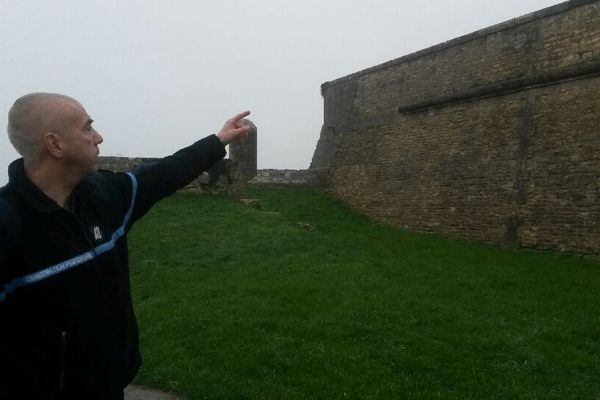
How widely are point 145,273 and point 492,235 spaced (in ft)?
28.2

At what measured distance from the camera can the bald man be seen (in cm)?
194

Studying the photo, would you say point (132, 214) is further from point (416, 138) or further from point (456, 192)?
point (416, 138)

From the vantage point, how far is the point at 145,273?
9.89m

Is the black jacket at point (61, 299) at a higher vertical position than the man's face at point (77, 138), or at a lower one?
lower

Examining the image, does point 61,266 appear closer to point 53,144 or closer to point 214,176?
point 53,144

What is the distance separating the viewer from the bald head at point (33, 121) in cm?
211

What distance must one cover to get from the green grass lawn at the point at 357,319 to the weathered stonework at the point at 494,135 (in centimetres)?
125

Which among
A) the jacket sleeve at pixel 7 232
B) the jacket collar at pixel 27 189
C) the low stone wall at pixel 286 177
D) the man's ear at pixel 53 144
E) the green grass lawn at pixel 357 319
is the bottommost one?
the green grass lawn at pixel 357 319

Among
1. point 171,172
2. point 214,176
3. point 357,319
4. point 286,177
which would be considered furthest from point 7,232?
point 286,177

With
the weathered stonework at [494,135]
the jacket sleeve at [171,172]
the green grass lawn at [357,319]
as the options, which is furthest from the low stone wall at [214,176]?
the jacket sleeve at [171,172]

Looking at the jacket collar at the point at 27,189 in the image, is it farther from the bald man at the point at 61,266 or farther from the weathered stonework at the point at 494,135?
the weathered stonework at the point at 494,135

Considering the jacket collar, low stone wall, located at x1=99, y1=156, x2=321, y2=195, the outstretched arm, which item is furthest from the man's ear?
low stone wall, located at x1=99, y1=156, x2=321, y2=195

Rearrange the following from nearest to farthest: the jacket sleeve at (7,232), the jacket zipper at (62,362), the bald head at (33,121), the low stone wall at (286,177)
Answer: the jacket sleeve at (7,232) < the jacket zipper at (62,362) < the bald head at (33,121) < the low stone wall at (286,177)

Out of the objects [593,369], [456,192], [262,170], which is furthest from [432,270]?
[262,170]
